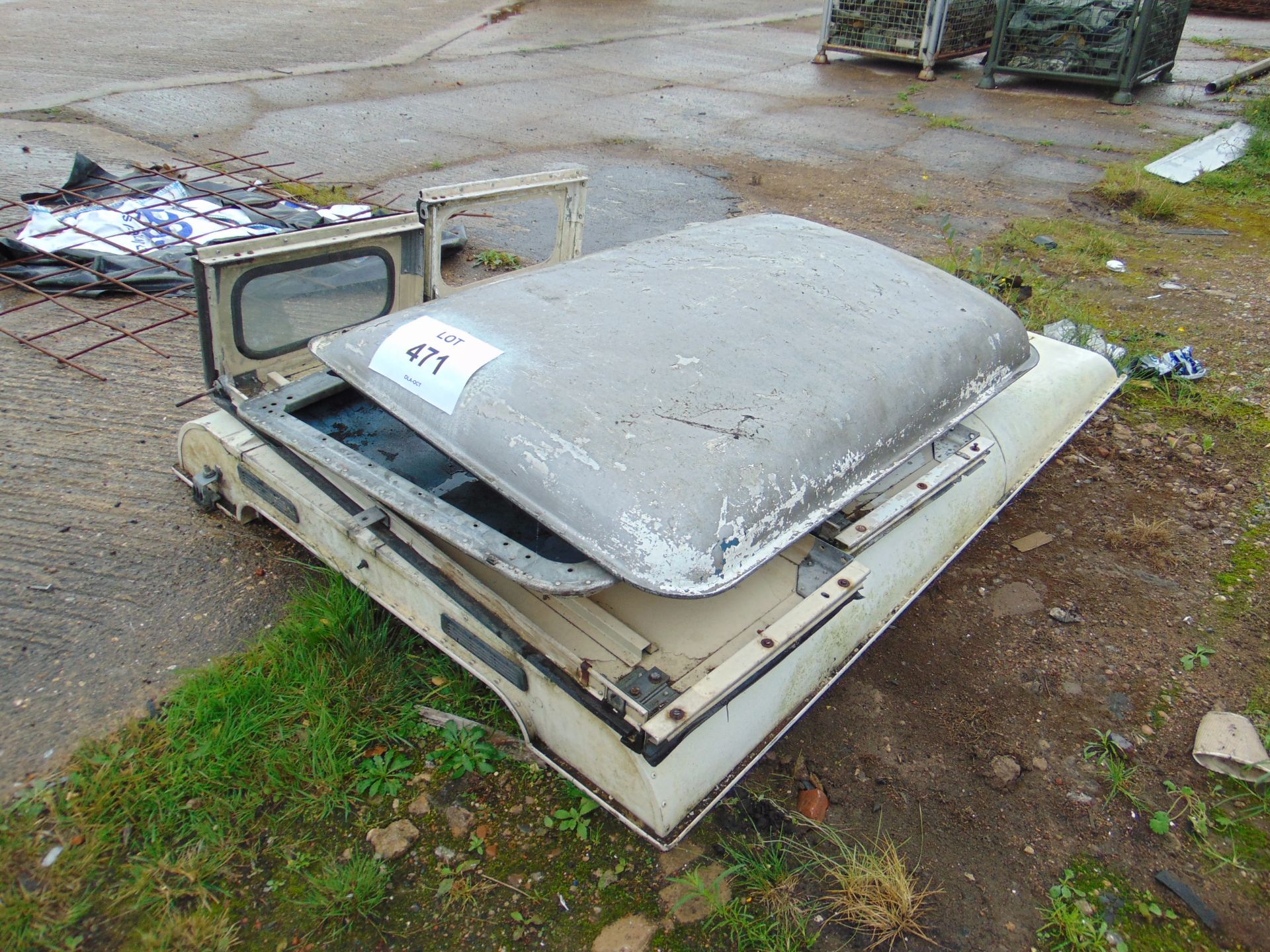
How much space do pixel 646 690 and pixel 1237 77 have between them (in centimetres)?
1189

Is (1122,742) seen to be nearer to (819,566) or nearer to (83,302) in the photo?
(819,566)

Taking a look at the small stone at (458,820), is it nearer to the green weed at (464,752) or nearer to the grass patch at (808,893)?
the green weed at (464,752)

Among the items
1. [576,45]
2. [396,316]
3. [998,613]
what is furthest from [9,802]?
[576,45]

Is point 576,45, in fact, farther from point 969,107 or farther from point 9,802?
point 9,802

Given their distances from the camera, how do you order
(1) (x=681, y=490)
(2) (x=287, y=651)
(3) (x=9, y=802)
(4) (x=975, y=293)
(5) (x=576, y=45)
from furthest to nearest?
(5) (x=576, y=45) < (4) (x=975, y=293) < (2) (x=287, y=651) < (3) (x=9, y=802) < (1) (x=681, y=490)

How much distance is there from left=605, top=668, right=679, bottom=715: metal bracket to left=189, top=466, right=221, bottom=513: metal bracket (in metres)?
1.76

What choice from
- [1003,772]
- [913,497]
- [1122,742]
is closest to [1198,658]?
[1122,742]

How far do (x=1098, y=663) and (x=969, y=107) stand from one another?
816cm

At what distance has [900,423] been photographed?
2.18m

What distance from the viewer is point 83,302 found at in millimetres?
4367

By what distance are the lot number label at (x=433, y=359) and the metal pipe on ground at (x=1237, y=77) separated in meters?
11.2

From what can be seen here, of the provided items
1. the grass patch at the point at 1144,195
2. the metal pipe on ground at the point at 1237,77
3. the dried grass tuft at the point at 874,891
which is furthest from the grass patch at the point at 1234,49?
the dried grass tuft at the point at 874,891

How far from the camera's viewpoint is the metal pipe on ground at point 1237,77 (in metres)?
9.77

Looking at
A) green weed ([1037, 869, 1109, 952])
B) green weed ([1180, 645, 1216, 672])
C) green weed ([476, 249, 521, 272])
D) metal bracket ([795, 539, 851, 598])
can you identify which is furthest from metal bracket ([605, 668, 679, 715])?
green weed ([476, 249, 521, 272])
